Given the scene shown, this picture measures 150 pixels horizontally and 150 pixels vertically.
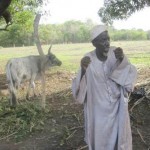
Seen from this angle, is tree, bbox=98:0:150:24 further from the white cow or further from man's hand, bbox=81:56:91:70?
man's hand, bbox=81:56:91:70

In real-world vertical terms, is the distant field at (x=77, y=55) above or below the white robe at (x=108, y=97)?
below

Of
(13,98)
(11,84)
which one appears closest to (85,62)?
(13,98)

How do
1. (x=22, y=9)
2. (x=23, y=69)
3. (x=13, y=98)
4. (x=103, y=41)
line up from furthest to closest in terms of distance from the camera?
(x=22, y=9), (x=23, y=69), (x=13, y=98), (x=103, y=41)

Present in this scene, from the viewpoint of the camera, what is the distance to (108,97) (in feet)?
13.6

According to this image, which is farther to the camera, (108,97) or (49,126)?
(49,126)

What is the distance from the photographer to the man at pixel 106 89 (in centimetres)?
412

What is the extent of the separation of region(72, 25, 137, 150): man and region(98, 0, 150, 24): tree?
5751 millimetres

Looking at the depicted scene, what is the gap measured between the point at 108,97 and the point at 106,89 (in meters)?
0.09

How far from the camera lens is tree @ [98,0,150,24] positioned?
995cm

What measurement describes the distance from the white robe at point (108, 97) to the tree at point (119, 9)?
5820 mm

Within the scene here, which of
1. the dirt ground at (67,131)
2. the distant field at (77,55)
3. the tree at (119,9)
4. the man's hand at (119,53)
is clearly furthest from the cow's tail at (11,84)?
the distant field at (77,55)

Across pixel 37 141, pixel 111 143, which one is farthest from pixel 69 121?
pixel 111 143

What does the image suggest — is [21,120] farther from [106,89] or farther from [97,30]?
[97,30]

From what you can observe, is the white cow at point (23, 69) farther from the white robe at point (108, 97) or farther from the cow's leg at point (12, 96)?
the white robe at point (108, 97)
